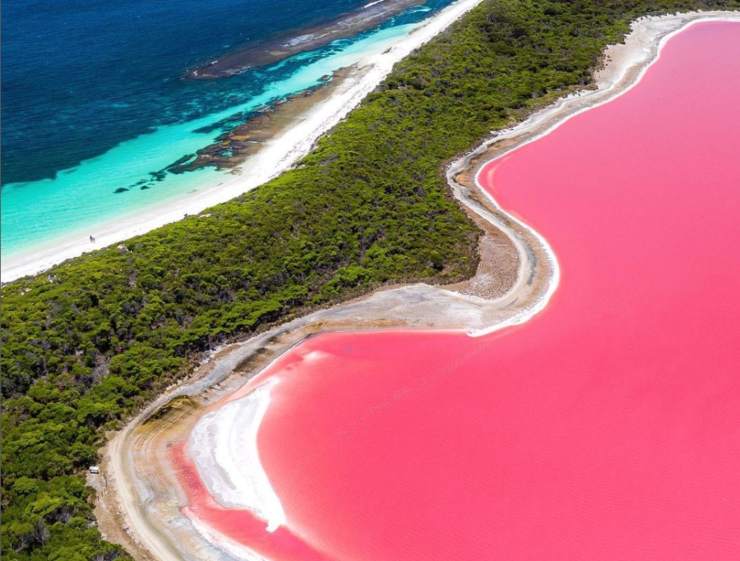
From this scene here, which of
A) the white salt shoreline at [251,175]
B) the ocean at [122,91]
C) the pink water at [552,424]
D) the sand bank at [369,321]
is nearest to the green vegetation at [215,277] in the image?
the sand bank at [369,321]

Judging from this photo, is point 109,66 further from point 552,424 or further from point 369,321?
point 552,424

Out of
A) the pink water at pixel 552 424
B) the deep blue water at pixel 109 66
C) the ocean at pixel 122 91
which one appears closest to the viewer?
the pink water at pixel 552 424

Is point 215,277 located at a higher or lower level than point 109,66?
lower

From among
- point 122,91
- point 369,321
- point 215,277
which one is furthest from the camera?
point 122,91

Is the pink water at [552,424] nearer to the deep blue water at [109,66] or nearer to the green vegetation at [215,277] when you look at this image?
the green vegetation at [215,277]

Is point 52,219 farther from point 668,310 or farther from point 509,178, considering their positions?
point 668,310

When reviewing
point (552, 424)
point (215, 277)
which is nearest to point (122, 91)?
point (215, 277)
